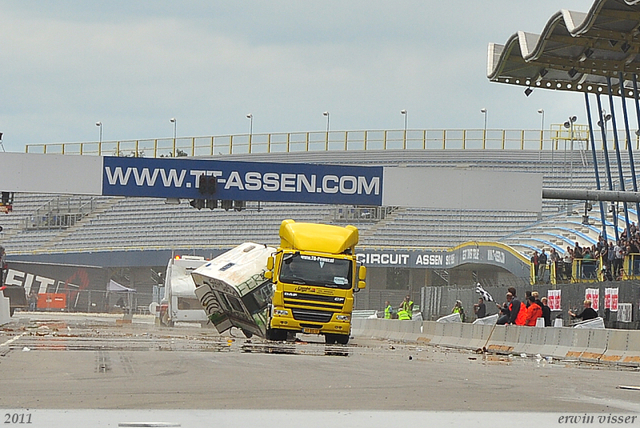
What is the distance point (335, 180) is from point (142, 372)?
19.1 meters

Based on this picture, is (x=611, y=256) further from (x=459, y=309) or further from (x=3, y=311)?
(x=3, y=311)

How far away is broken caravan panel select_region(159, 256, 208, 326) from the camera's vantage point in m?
39.9

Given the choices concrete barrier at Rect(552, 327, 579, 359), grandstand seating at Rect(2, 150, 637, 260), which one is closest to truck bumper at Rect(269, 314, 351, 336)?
concrete barrier at Rect(552, 327, 579, 359)

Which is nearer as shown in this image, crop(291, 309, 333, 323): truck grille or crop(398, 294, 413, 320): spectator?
crop(291, 309, 333, 323): truck grille

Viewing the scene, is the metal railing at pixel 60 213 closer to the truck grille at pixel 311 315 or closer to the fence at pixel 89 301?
the fence at pixel 89 301

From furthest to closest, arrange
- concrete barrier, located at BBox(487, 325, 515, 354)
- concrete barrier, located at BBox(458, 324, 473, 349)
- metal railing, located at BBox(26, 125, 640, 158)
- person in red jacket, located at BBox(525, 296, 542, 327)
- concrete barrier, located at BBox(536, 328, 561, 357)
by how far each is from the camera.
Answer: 1. metal railing, located at BBox(26, 125, 640, 158)
2. concrete barrier, located at BBox(458, 324, 473, 349)
3. person in red jacket, located at BBox(525, 296, 542, 327)
4. concrete barrier, located at BBox(487, 325, 515, 354)
5. concrete barrier, located at BBox(536, 328, 561, 357)

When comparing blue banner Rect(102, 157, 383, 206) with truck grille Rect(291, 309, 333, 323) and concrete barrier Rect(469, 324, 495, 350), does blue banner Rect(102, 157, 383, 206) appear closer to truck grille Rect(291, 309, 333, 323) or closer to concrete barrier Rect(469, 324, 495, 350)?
concrete barrier Rect(469, 324, 495, 350)

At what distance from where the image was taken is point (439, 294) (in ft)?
128

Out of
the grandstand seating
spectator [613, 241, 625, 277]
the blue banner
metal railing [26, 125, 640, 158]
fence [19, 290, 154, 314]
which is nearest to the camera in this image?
the blue banner

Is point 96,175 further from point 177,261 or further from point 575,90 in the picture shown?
point 575,90

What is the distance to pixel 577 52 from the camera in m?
36.4

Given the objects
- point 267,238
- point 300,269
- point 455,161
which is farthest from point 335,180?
point 455,161

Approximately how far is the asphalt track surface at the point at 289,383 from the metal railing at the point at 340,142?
45.6m

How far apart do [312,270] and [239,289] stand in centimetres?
317
